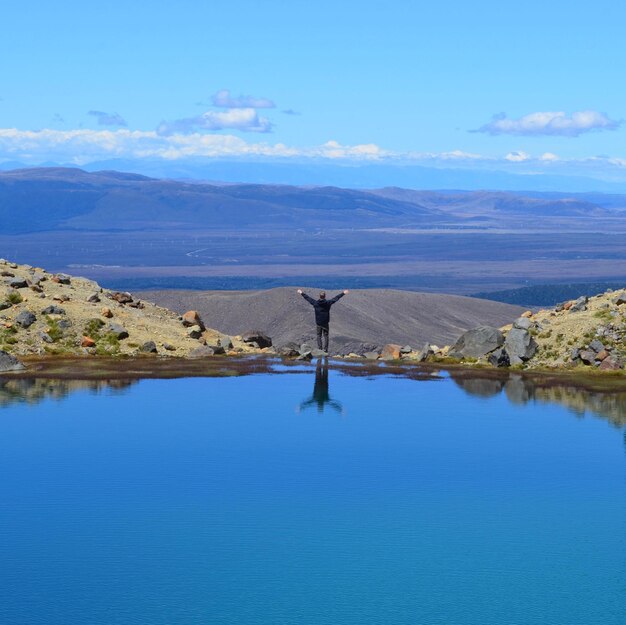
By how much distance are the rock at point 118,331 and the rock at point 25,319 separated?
8.19ft

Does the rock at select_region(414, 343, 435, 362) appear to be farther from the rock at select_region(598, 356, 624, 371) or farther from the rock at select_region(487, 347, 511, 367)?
the rock at select_region(598, 356, 624, 371)

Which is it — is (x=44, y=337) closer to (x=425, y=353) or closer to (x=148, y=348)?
(x=148, y=348)

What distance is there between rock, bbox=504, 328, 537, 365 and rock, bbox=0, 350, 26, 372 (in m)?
15.0

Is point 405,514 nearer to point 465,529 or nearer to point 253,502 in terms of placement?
point 465,529

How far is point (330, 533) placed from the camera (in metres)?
20.0

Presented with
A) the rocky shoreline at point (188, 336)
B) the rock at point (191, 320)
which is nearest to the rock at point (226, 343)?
the rocky shoreline at point (188, 336)

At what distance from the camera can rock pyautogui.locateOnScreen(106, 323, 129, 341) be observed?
1521 inches

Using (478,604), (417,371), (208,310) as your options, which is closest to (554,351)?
(417,371)

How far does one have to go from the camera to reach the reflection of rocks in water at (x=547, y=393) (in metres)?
30.5

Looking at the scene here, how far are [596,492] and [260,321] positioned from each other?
71.2 m

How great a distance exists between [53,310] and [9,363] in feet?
13.8

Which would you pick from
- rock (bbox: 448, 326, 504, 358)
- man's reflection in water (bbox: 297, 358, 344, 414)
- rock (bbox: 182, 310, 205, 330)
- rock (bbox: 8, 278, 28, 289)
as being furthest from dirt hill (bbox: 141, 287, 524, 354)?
man's reflection in water (bbox: 297, 358, 344, 414)

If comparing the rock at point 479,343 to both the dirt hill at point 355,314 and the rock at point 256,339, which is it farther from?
the dirt hill at point 355,314

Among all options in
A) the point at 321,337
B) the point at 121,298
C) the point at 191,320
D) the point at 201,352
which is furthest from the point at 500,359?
the point at 121,298
